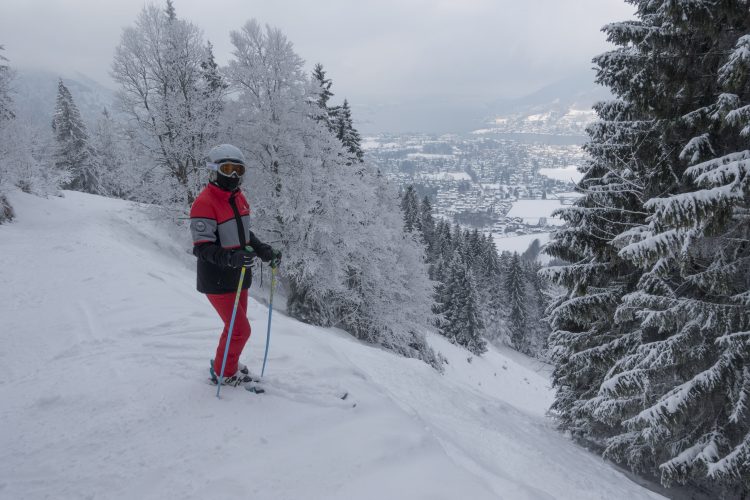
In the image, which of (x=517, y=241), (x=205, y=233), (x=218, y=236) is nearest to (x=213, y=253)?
(x=205, y=233)

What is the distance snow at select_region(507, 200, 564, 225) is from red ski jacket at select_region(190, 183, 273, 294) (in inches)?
5749

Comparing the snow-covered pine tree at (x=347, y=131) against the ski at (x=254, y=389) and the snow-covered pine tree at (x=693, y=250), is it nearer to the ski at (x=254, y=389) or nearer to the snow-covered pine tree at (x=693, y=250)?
the snow-covered pine tree at (x=693, y=250)

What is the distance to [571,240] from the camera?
28.5 ft

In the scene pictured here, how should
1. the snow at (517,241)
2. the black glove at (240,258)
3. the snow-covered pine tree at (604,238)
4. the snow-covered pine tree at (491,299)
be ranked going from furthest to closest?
the snow at (517,241), the snow-covered pine tree at (491,299), the snow-covered pine tree at (604,238), the black glove at (240,258)

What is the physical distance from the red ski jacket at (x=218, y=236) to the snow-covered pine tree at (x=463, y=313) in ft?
121

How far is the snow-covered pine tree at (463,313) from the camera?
40.2 metres

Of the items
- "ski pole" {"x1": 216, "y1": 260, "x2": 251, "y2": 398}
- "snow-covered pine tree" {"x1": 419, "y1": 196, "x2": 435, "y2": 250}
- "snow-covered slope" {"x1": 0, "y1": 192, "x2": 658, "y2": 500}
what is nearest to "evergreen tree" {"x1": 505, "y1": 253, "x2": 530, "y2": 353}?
"snow-covered pine tree" {"x1": 419, "y1": 196, "x2": 435, "y2": 250}

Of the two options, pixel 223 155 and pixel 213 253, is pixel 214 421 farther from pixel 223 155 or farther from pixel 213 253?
pixel 223 155

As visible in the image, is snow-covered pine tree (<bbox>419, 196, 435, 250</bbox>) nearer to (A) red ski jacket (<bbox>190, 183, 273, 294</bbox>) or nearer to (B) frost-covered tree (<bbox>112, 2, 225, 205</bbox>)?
(B) frost-covered tree (<bbox>112, 2, 225, 205</bbox>)

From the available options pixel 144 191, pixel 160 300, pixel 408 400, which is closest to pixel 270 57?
pixel 144 191

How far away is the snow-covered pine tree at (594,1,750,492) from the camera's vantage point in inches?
222

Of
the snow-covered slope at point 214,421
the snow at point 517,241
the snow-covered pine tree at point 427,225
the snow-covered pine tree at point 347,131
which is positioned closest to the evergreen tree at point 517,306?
the snow-covered pine tree at point 427,225

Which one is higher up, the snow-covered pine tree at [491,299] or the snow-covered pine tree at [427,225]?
the snow-covered pine tree at [427,225]

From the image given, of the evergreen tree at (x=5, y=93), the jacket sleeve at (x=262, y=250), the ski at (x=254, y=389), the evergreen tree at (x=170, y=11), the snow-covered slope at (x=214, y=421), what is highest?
the evergreen tree at (x=170, y=11)
